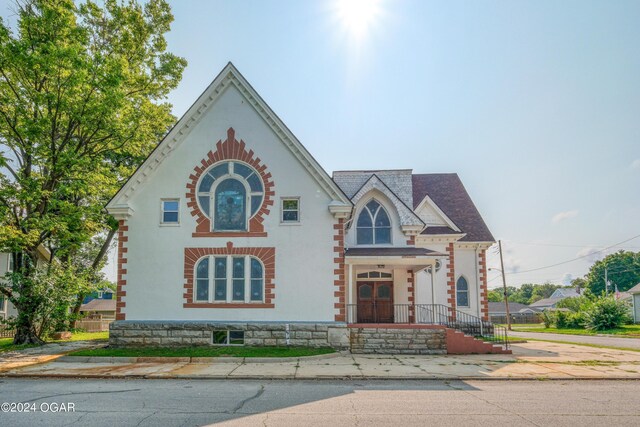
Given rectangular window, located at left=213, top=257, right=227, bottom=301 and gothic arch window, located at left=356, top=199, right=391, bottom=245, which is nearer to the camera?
rectangular window, located at left=213, top=257, right=227, bottom=301

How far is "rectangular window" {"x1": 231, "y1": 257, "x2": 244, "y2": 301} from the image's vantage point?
1964 centimetres

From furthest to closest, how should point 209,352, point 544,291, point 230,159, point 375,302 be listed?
point 544,291 → point 375,302 → point 230,159 → point 209,352

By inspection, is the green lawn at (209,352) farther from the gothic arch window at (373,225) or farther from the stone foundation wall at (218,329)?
the gothic arch window at (373,225)

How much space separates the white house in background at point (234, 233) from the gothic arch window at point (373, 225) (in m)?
2.30

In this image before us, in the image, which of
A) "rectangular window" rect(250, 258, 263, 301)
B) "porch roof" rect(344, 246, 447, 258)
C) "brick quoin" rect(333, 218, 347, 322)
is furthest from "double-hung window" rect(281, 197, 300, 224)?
"porch roof" rect(344, 246, 447, 258)

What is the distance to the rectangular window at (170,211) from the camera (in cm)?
2023

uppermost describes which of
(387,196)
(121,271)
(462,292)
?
(387,196)

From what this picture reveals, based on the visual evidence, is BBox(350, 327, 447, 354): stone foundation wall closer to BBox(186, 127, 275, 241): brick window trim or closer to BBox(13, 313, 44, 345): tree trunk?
BBox(186, 127, 275, 241): brick window trim

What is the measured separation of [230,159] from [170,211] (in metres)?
3.40

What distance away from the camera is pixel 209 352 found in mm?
17766

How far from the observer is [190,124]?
20.6m

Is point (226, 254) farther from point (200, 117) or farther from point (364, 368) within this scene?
point (364, 368)

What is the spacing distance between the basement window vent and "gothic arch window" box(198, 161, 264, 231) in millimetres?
4252

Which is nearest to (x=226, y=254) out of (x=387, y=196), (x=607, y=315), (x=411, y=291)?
(x=387, y=196)
